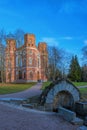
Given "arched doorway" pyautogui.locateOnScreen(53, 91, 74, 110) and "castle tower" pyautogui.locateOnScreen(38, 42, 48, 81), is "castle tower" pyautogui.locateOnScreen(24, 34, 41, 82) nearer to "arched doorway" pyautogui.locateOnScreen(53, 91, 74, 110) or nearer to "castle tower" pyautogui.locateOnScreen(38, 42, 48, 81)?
"castle tower" pyautogui.locateOnScreen(38, 42, 48, 81)

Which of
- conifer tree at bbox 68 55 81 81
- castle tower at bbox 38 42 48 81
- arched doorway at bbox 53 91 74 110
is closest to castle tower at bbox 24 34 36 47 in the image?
castle tower at bbox 38 42 48 81

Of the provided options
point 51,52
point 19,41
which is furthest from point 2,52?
point 51,52

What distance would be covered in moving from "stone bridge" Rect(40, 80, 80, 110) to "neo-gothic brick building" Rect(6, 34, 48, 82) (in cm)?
4461

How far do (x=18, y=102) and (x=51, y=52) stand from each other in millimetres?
44596

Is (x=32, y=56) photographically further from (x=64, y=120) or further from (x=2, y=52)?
(x=64, y=120)

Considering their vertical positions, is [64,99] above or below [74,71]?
below

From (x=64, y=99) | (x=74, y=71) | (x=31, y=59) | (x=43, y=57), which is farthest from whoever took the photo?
(x=43, y=57)

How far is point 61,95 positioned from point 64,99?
40 cm

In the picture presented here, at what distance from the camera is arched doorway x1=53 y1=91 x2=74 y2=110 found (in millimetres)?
18480

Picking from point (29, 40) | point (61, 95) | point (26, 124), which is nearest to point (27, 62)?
point (29, 40)

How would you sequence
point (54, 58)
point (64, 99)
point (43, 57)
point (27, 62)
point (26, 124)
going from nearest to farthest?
1. point (26, 124)
2. point (64, 99)
3. point (54, 58)
4. point (27, 62)
5. point (43, 57)

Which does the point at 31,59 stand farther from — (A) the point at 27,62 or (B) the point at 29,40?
(B) the point at 29,40

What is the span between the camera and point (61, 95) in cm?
1878

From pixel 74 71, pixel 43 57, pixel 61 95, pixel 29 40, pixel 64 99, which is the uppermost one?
pixel 29 40
